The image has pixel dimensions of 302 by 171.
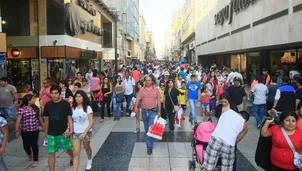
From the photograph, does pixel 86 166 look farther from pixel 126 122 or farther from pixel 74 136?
pixel 126 122

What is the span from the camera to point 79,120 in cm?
598

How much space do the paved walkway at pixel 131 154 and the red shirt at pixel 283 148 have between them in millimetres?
2278

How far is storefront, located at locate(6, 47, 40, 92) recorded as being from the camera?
17.7 m

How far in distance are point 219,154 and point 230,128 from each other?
392 mm

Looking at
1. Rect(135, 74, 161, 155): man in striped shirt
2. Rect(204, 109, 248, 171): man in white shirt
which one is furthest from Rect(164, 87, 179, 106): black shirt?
Rect(204, 109, 248, 171): man in white shirt

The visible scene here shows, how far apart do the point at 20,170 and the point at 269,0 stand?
42.4ft

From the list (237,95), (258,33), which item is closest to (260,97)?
(237,95)

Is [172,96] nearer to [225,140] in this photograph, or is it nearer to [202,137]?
[202,137]

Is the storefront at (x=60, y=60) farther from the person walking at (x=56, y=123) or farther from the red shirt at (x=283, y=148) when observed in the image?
the red shirt at (x=283, y=148)

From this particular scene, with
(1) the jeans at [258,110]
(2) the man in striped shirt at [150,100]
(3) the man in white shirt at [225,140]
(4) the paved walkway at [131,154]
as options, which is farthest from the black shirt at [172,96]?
(3) the man in white shirt at [225,140]

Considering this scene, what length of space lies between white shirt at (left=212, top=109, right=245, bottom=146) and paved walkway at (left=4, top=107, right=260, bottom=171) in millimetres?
2198

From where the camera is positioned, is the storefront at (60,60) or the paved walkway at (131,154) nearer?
the paved walkway at (131,154)

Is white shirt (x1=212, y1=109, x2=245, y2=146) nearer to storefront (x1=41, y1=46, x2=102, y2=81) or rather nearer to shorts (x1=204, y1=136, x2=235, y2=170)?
shorts (x1=204, y1=136, x2=235, y2=170)

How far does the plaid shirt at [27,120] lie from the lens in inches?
269
